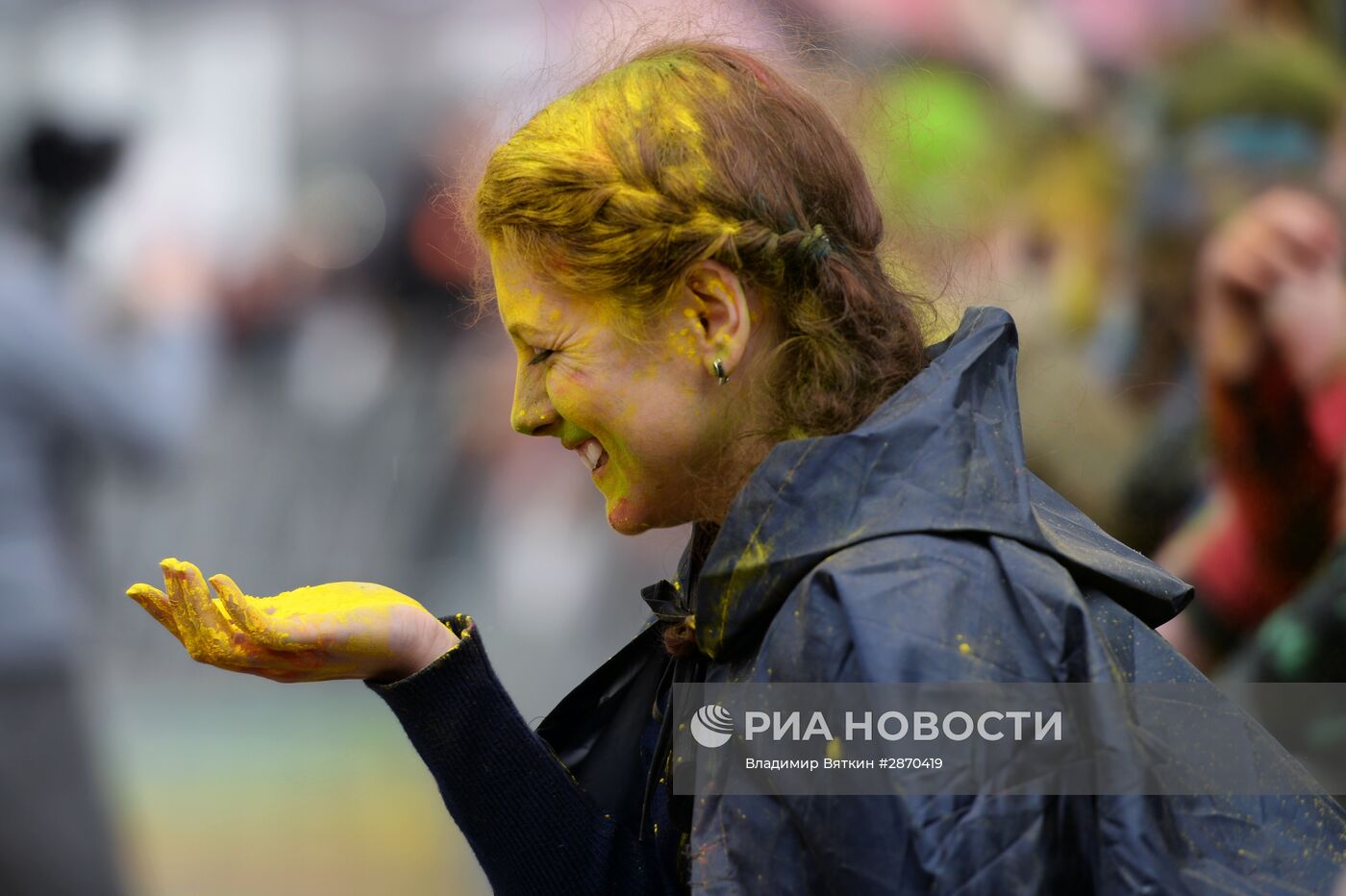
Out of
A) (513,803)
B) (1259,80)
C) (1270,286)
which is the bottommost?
(513,803)

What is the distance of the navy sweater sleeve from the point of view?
59.5 inches

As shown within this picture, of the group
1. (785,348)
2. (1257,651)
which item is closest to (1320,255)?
(1257,651)

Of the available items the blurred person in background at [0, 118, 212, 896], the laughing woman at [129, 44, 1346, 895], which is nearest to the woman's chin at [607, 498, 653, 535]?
the laughing woman at [129, 44, 1346, 895]

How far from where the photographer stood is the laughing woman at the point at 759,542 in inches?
43.6

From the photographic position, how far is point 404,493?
120 inches

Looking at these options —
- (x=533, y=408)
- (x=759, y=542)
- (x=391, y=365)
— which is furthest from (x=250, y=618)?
(x=391, y=365)

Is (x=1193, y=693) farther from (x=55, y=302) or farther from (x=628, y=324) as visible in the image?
(x=55, y=302)

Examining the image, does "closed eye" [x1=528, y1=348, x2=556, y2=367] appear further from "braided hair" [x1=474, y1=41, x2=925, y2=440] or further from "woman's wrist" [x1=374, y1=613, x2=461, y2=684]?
"woman's wrist" [x1=374, y1=613, x2=461, y2=684]

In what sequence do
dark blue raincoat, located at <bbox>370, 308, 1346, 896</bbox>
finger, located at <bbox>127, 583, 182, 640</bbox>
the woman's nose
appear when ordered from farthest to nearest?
the woman's nose
finger, located at <bbox>127, 583, 182, 640</bbox>
dark blue raincoat, located at <bbox>370, 308, 1346, 896</bbox>

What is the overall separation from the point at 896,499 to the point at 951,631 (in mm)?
131

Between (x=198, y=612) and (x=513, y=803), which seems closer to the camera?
(x=198, y=612)

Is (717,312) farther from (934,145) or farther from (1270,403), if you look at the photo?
(1270,403)

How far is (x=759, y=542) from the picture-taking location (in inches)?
48.3

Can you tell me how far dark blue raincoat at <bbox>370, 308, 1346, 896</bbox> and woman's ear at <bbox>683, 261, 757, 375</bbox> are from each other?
0.13 meters
